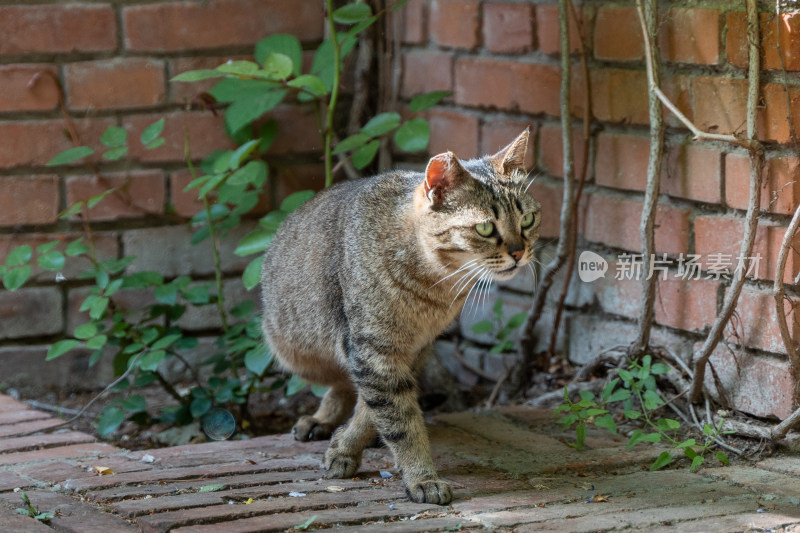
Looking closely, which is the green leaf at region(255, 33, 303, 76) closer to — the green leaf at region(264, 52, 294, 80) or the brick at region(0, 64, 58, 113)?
the green leaf at region(264, 52, 294, 80)

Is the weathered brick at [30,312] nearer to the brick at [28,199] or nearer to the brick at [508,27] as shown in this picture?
the brick at [28,199]

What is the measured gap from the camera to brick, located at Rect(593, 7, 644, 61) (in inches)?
118

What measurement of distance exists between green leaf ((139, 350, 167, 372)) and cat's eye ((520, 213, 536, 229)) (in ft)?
4.48

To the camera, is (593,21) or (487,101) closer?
(593,21)

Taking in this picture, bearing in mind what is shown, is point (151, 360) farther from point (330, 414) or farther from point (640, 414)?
point (640, 414)

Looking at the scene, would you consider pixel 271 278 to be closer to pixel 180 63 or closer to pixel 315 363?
pixel 315 363

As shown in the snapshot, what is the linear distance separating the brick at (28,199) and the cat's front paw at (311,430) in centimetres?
132

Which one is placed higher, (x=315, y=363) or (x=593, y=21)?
(x=593, y=21)

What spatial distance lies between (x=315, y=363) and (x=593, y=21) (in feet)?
4.75

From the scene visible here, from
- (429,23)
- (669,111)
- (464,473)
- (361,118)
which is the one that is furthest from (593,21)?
(464,473)

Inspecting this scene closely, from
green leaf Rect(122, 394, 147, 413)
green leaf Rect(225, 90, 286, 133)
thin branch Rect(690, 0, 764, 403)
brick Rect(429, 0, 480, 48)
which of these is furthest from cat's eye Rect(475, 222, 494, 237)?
green leaf Rect(122, 394, 147, 413)

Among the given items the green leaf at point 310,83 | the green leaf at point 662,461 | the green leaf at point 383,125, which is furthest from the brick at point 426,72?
the green leaf at point 662,461

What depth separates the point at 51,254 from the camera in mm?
3312

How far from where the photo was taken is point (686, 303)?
9.70ft
